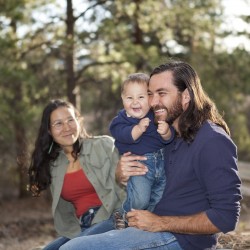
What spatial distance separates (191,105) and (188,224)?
76 centimetres

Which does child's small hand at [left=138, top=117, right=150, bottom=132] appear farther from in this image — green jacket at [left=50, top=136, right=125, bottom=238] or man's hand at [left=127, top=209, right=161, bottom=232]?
green jacket at [left=50, top=136, right=125, bottom=238]

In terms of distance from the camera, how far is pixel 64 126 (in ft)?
14.3

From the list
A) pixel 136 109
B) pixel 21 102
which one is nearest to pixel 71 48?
pixel 21 102

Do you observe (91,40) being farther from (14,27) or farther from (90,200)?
(90,200)

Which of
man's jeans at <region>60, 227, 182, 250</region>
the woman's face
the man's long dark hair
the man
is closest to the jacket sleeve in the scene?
the man

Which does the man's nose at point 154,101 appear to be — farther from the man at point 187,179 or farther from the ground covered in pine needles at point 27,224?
the ground covered in pine needles at point 27,224

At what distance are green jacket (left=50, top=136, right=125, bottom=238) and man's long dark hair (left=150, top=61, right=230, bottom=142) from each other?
4.30ft

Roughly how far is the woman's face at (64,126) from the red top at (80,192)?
0.33 m

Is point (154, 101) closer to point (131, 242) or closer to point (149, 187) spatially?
point (149, 187)

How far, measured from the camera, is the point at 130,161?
11.3 ft

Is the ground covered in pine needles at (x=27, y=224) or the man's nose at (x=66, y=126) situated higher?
the man's nose at (x=66, y=126)

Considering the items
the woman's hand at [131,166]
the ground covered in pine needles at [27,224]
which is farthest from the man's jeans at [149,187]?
the ground covered in pine needles at [27,224]

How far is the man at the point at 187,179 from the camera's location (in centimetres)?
284

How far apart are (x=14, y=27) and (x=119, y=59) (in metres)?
2.55
